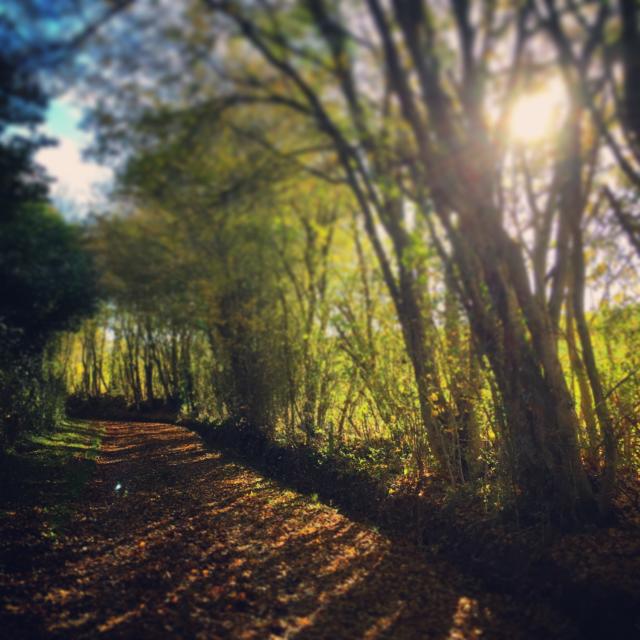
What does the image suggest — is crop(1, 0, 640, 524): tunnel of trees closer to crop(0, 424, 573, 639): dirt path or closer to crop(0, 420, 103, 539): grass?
crop(0, 424, 573, 639): dirt path

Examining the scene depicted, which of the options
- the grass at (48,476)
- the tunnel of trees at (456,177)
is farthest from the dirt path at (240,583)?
the tunnel of trees at (456,177)

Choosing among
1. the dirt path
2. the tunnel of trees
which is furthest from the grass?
the tunnel of trees

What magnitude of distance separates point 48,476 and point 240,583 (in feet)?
19.8

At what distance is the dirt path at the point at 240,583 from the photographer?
11.5 ft

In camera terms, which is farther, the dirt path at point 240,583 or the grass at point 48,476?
the grass at point 48,476

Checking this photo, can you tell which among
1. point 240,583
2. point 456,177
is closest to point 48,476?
point 240,583

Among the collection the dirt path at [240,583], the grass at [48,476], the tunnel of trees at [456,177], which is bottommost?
the dirt path at [240,583]

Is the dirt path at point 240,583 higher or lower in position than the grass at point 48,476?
lower

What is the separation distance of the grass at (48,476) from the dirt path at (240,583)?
322 millimetres

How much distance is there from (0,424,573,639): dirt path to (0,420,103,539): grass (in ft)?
1.06

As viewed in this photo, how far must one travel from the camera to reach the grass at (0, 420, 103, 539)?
20.7 feet

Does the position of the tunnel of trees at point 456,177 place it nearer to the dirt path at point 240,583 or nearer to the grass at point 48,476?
the dirt path at point 240,583

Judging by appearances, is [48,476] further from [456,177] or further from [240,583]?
[456,177]

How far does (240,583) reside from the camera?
4.27 meters
